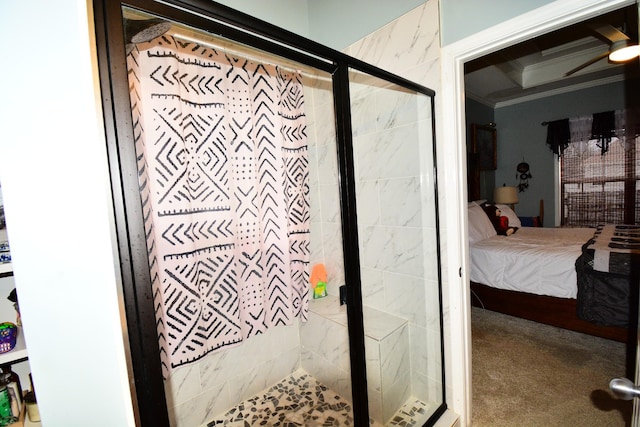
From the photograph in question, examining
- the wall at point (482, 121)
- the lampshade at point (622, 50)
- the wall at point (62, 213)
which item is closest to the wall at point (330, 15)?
the wall at point (62, 213)

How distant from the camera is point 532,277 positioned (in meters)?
2.55

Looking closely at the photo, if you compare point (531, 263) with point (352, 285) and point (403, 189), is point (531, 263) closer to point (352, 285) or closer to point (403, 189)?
point (403, 189)

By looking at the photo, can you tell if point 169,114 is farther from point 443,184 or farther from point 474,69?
point 474,69

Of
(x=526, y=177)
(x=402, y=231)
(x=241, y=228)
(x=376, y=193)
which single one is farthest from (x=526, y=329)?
(x=526, y=177)

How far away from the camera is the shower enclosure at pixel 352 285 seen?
1.07 metres

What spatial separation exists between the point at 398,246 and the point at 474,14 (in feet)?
3.96

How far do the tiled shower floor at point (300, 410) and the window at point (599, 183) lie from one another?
15.3 feet

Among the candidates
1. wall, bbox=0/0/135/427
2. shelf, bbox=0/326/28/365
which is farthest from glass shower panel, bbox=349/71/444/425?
shelf, bbox=0/326/28/365

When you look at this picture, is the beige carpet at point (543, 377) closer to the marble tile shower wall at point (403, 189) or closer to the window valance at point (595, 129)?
the marble tile shower wall at point (403, 189)

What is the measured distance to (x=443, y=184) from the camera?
1.43 m

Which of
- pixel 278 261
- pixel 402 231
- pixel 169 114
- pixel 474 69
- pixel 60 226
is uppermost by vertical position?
pixel 474 69

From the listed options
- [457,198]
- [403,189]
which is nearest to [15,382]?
[403,189]

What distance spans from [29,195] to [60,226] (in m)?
0.09

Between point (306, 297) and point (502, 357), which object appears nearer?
point (306, 297)
